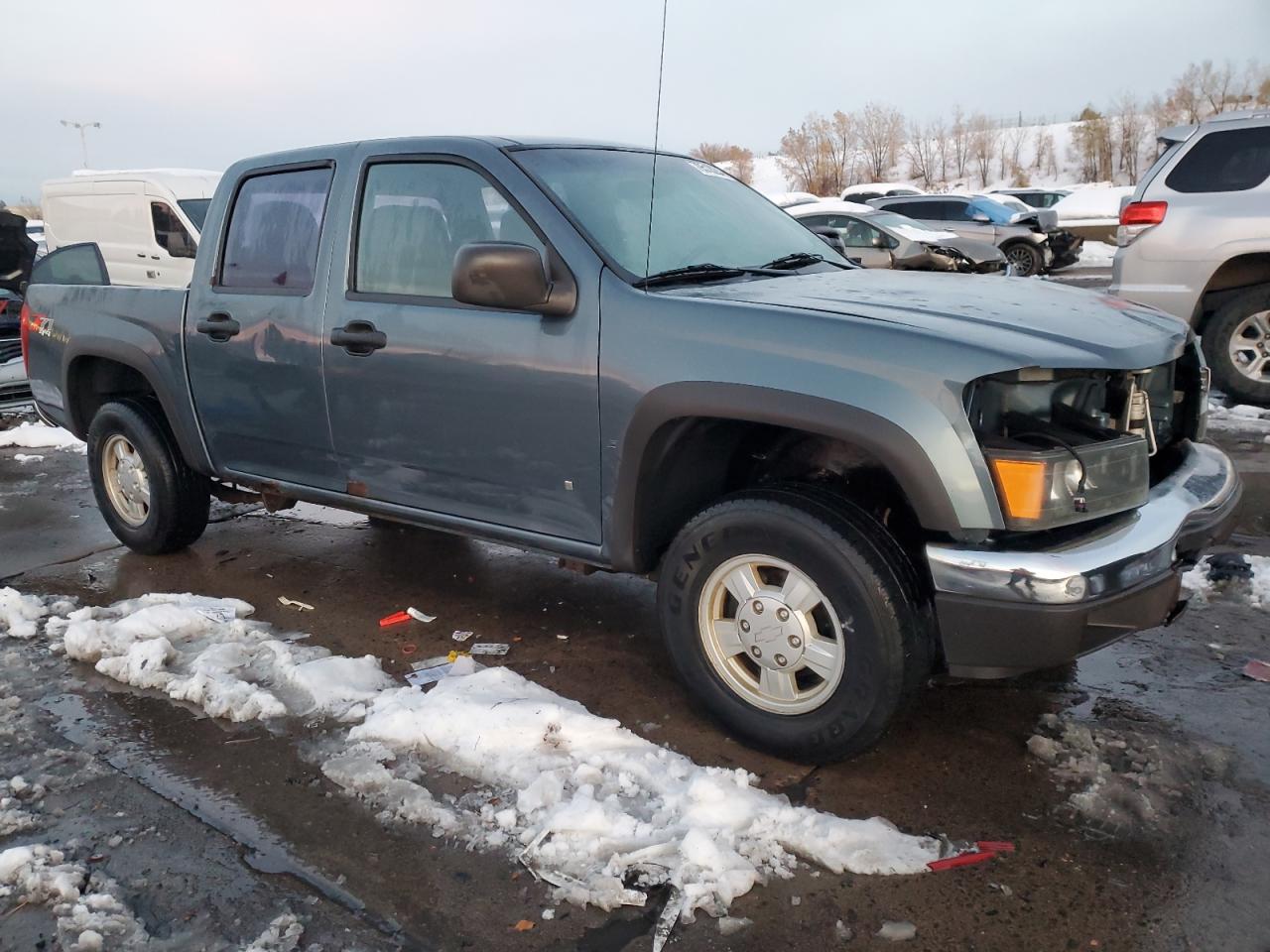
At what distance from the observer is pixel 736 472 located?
3.44m

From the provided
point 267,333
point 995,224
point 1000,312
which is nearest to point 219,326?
point 267,333

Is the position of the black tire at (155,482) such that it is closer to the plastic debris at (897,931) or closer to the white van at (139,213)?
the plastic debris at (897,931)

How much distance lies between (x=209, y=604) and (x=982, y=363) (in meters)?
3.41

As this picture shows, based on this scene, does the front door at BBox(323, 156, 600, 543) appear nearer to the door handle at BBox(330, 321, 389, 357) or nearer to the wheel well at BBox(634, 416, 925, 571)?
the door handle at BBox(330, 321, 389, 357)

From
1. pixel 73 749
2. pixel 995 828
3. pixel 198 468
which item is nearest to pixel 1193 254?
pixel 995 828

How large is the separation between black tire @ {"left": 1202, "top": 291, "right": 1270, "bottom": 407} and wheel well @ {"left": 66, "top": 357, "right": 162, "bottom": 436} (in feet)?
22.8

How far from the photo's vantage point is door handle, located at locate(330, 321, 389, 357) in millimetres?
3775

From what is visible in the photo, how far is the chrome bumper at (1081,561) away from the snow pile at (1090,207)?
22534mm

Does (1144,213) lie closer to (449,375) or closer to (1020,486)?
(1020,486)

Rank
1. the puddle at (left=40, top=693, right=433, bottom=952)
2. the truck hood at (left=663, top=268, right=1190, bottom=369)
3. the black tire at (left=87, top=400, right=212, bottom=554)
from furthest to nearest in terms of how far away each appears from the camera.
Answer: the black tire at (left=87, top=400, right=212, bottom=554) < the truck hood at (left=663, top=268, right=1190, bottom=369) < the puddle at (left=40, top=693, right=433, bottom=952)

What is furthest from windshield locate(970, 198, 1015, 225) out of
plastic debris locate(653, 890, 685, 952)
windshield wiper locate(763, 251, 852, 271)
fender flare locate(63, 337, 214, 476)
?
plastic debris locate(653, 890, 685, 952)

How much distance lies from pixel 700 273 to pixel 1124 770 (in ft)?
6.57

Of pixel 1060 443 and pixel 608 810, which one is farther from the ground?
pixel 1060 443

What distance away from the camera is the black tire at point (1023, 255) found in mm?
18828
